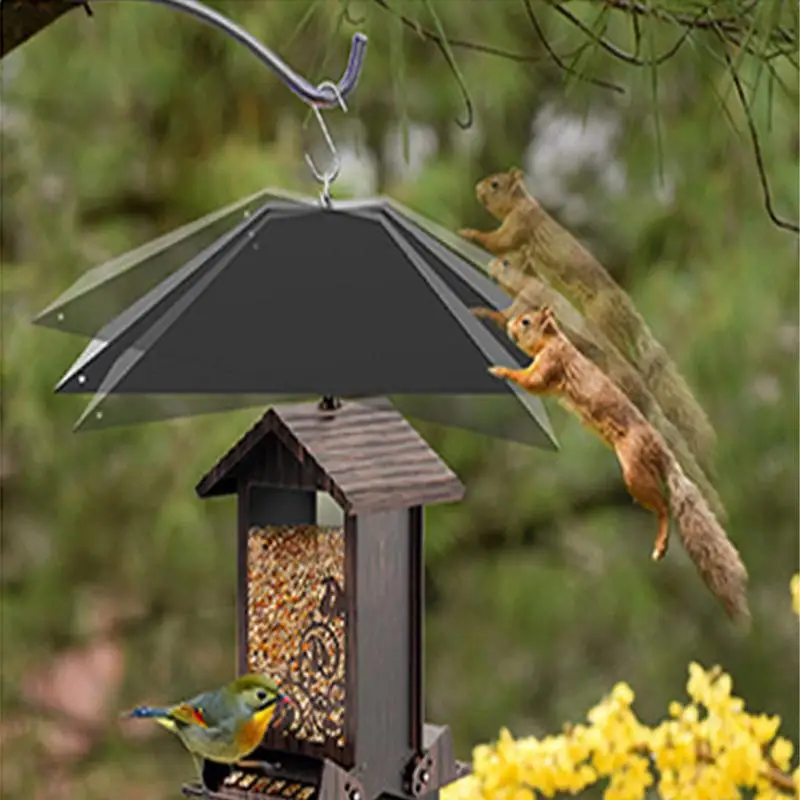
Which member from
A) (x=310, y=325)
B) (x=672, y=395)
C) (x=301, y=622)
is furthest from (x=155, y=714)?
(x=672, y=395)

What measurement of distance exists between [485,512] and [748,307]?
647 mm

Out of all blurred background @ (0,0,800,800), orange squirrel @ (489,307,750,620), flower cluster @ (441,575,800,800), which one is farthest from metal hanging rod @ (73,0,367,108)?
blurred background @ (0,0,800,800)

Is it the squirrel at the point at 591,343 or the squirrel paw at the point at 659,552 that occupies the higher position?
the squirrel at the point at 591,343

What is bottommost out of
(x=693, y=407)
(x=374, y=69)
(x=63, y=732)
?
(x=63, y=732)

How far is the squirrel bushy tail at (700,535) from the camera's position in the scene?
89 cm

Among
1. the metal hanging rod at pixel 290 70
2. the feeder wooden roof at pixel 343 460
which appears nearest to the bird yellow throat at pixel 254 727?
the feeder wooden roof at pixel 343 460

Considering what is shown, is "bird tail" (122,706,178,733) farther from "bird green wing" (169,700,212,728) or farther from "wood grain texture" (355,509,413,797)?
"wood grain texture" (355,509,413,797)

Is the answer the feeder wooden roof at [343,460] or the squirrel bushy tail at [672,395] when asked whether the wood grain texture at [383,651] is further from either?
the squirrel bushy tail at [672,395]

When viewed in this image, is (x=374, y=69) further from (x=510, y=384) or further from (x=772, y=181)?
(x=510, y=384)

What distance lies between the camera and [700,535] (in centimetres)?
90

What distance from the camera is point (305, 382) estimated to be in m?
0.88

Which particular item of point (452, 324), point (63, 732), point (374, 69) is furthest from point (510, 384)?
point (63, 732)

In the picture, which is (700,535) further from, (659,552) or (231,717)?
(231,717)

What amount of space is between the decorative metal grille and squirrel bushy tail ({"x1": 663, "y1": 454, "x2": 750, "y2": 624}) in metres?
0.28
